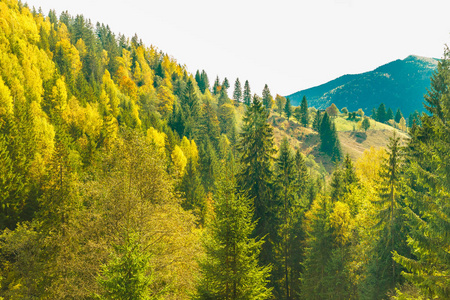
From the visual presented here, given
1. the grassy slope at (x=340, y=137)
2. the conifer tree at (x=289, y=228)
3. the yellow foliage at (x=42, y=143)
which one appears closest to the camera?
the yellow foliage at (x=42, y=143)

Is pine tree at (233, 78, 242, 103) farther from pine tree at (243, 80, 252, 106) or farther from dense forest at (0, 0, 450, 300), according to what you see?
dense forest at (0, 0, 450, 300)

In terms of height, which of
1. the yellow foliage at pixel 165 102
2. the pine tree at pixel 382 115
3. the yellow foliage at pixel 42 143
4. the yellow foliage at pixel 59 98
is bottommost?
the yellow foliage at pixel 42 143

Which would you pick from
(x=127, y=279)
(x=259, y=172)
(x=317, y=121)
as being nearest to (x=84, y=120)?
(x=259, y=172)

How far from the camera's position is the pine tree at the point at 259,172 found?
2294 cm

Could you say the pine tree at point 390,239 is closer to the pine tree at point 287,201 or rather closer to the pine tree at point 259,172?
the pine tree at point 259,172

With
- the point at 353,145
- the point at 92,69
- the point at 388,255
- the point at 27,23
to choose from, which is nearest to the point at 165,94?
the point at 92,69

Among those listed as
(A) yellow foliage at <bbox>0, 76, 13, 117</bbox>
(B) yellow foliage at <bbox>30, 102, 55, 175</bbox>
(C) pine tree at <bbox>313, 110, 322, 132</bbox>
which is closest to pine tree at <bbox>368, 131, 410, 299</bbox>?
(B) yellow foliage at <bbox>30, 102, 55, 175</bbox>

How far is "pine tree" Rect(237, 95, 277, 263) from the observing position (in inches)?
903

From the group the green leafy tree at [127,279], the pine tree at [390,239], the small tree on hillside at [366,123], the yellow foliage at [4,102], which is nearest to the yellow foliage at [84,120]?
the yellow foliage at [4,102]

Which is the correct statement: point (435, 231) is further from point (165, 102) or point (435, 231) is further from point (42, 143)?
point (165, 102)

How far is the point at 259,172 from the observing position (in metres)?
24.0

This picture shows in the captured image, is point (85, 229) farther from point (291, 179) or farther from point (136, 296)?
point (291, 179)

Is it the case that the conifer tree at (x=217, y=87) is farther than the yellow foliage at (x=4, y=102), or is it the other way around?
the conifer tree at (x=217, y=87)

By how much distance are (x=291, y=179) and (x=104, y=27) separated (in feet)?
530
